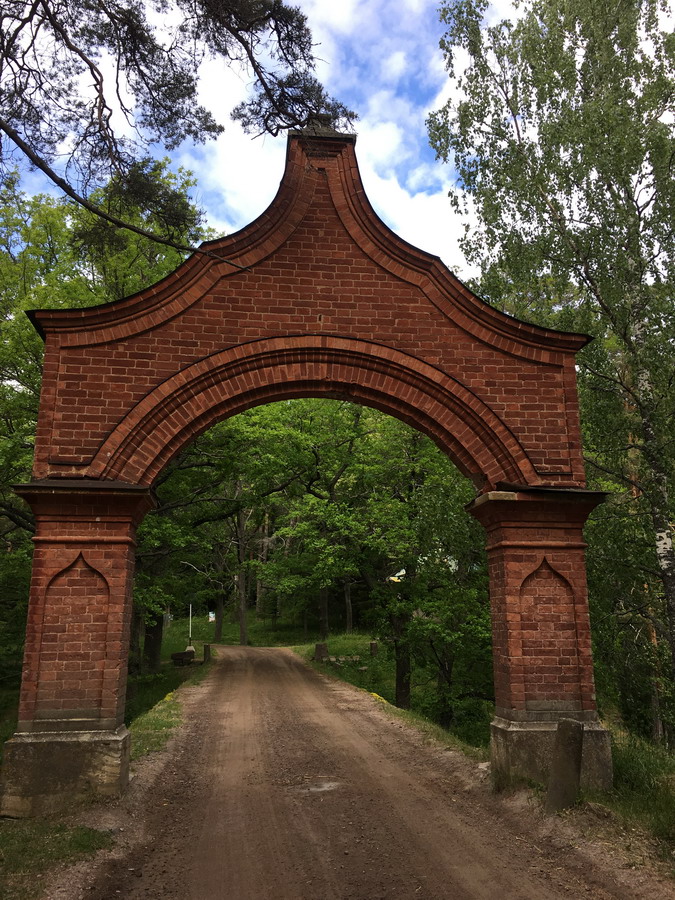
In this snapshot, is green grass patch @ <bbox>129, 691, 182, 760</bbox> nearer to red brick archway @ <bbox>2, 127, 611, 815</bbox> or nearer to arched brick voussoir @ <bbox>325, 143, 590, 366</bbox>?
red brick archway @ <bbox>2, 127, 611, 815</bbox>

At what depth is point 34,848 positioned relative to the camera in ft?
15.9

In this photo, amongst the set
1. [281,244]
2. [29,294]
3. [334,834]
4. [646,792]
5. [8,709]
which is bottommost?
[8,709]

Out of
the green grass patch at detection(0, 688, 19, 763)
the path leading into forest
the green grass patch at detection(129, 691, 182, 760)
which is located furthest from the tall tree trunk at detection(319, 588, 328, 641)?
the path leading into forest

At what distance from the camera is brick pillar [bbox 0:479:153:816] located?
5785mm

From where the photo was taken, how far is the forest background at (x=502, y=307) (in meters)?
9.77

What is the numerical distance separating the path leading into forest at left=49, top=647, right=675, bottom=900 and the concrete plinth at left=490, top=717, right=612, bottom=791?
1.07 ft

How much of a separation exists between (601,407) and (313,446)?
8245mm

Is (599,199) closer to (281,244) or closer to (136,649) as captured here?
(281,244)

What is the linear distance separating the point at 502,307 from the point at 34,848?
13.8 metres

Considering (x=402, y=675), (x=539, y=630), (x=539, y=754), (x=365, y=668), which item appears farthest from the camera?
(x=365, y=668)

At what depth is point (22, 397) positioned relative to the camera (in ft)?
40.4

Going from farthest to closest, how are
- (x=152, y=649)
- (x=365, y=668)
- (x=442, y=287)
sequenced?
(x=365, y=668)
(x=152, y=649)
(x=442, y=287)

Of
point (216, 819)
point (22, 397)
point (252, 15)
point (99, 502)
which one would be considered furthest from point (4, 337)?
point (216, 819)

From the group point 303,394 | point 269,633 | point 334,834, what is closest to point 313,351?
point 303,394
